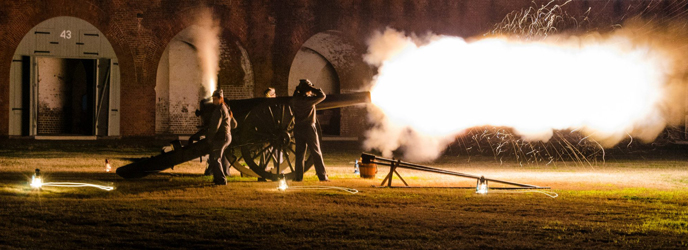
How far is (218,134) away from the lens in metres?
10.8

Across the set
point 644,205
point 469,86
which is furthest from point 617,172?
point 644,205

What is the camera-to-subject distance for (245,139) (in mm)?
11227

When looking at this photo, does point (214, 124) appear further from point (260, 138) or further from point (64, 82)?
point (64, 82)

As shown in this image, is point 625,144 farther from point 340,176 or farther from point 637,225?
point 637,225

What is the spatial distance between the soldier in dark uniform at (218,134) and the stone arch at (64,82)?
11861 millimetres

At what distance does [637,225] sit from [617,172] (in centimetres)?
721

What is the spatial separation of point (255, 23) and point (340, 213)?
15297mm

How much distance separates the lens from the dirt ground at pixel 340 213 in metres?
6.32

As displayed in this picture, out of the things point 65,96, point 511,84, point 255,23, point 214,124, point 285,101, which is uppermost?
point 255,23

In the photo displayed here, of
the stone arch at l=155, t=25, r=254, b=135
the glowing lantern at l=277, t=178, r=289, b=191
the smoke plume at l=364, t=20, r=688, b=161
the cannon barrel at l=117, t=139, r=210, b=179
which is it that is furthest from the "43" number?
the glowing lantern at l=277, t=178, r=289, b=191

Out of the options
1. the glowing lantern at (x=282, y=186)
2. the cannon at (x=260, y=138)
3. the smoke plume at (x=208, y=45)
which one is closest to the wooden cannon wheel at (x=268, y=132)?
the cannon at (x=260, y=138)

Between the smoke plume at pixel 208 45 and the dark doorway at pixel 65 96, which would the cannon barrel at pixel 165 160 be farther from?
the dark doorway at pixel 65 96

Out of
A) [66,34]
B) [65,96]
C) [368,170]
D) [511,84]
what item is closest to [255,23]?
[66,34]

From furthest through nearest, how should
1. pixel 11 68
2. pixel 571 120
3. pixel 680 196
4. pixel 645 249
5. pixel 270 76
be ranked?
pixel 270 76
pixel 11 68
pixel 571 120
pixel 680 196
pixel 645 249
